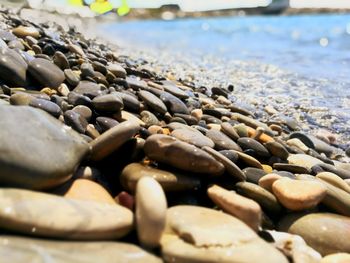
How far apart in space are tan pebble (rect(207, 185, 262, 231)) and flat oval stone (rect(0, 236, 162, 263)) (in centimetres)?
46

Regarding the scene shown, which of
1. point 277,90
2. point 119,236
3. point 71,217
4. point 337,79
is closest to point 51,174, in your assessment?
point 71,217

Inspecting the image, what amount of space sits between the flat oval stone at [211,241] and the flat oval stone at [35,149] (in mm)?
488

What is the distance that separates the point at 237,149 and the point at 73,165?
45.4 inches

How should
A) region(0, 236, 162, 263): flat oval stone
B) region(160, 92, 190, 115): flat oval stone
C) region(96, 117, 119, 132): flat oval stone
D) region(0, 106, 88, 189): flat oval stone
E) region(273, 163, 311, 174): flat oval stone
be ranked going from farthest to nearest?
region(160, 92, 190, 115): flat oval stone, region(273, 163, 311, 174): flat oval stone, region(96, 117, 119, 132): flat oval stone, region(0, 106, 88, 189): flat oval stone, region(0, 236, 162, 263): flat oval stone

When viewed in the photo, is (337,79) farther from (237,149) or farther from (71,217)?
(71,217)

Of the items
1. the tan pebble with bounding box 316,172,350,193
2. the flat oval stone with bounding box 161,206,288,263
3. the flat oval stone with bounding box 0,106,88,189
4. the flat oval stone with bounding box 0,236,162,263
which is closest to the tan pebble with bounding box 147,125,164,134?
the flat oval stone with bounding box 0,106,88,189

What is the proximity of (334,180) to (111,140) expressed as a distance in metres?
1.33

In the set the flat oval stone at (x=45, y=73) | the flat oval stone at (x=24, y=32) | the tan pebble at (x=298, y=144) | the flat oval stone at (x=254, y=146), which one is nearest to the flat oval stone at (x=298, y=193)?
the flat oval stone at (x=254, y=146)

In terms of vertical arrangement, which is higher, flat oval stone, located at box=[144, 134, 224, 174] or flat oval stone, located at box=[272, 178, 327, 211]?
flat oval stone, located at box=[144, 134, 224, 174]

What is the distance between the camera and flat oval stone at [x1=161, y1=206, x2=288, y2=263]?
163 centimetres

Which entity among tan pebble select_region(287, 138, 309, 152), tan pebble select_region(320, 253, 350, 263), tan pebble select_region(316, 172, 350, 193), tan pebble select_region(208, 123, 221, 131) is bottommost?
tan pebble select_region(287, 138, 309, 152)

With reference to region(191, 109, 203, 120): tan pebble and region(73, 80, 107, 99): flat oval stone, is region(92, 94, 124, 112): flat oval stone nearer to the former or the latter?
region(73, 80, 107, 99): flat oval stone

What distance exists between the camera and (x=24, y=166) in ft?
5.77

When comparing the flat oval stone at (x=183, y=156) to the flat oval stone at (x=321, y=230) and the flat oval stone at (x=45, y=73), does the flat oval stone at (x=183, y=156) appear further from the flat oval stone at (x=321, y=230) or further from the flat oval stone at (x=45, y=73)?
the flat oval stone at (x=45, y=73)
